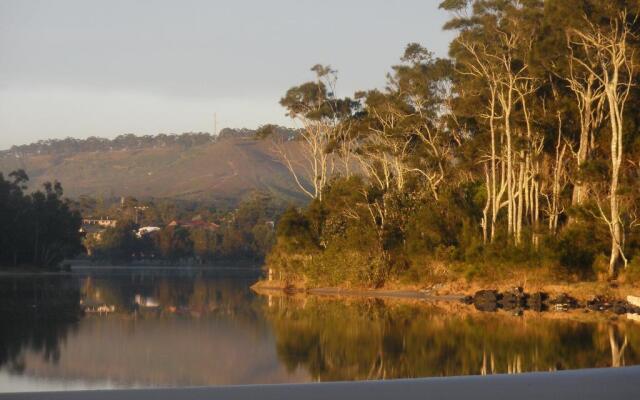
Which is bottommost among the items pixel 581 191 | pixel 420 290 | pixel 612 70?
pixel 420 290

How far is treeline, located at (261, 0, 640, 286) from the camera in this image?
103 feet

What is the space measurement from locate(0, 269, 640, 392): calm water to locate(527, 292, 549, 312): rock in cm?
208

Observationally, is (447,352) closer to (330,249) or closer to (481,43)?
(481,43)

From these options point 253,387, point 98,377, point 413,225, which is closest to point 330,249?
point 413,225

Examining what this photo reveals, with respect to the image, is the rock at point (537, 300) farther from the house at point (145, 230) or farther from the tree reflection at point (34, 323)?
the house at point (145, 230)

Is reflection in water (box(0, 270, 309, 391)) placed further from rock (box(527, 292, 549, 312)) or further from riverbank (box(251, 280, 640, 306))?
riverbank (box(251, 280, 640, 306))

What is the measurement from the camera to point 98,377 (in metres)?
13.9

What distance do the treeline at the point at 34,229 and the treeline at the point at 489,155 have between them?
2678cm

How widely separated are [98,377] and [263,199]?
10220 centimetres

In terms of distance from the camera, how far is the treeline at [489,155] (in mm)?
31484

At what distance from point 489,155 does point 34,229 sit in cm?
4226

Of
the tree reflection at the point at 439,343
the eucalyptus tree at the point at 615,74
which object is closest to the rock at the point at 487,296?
the eucalyptus tree at the point at 615,74

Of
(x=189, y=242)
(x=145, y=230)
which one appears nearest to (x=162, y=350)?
(x=189, y=242)

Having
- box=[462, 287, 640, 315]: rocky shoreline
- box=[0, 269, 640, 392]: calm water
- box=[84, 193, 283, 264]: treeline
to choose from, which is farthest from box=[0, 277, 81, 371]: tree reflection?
box=[84, 193, 283, 264]: treeline
